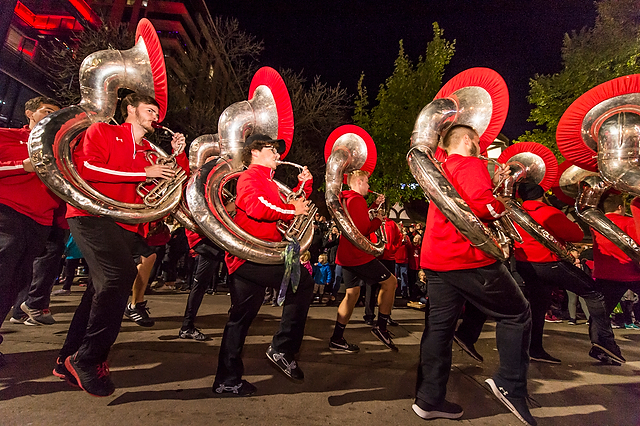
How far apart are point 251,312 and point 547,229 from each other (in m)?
2.95

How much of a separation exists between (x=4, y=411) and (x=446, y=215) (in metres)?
2.68

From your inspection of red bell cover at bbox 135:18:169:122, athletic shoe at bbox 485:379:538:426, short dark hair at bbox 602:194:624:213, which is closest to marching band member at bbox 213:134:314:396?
red bell cover at bbox 135:18:169:122

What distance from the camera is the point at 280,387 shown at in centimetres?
243

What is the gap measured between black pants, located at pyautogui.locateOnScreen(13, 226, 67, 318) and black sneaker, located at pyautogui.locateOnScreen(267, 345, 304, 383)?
3.14 meters

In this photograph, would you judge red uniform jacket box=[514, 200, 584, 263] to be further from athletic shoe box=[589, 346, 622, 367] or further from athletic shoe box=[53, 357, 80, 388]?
athletic shoe box=[53, 357, 80, 388]

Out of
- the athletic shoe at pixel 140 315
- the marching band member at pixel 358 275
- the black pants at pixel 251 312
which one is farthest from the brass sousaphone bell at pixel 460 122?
the athletic shoe at pixel 140 315

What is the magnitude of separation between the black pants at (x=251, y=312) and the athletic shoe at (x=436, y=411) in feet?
2.99

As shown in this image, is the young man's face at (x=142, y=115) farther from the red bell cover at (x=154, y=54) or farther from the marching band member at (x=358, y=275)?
the marching band member at (x=358, y=275)

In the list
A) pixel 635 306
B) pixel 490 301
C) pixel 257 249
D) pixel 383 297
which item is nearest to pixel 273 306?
pixel 383 297

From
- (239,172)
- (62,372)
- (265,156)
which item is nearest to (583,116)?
(265,156)

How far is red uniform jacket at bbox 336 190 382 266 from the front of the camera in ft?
12.1

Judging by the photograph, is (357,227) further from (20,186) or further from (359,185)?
(20,186)

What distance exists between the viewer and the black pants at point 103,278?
2.15 meters

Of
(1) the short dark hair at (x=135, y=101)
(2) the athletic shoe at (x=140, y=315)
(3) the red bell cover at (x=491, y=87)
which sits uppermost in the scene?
(3) the red bell cover at (x=491, y=87)
